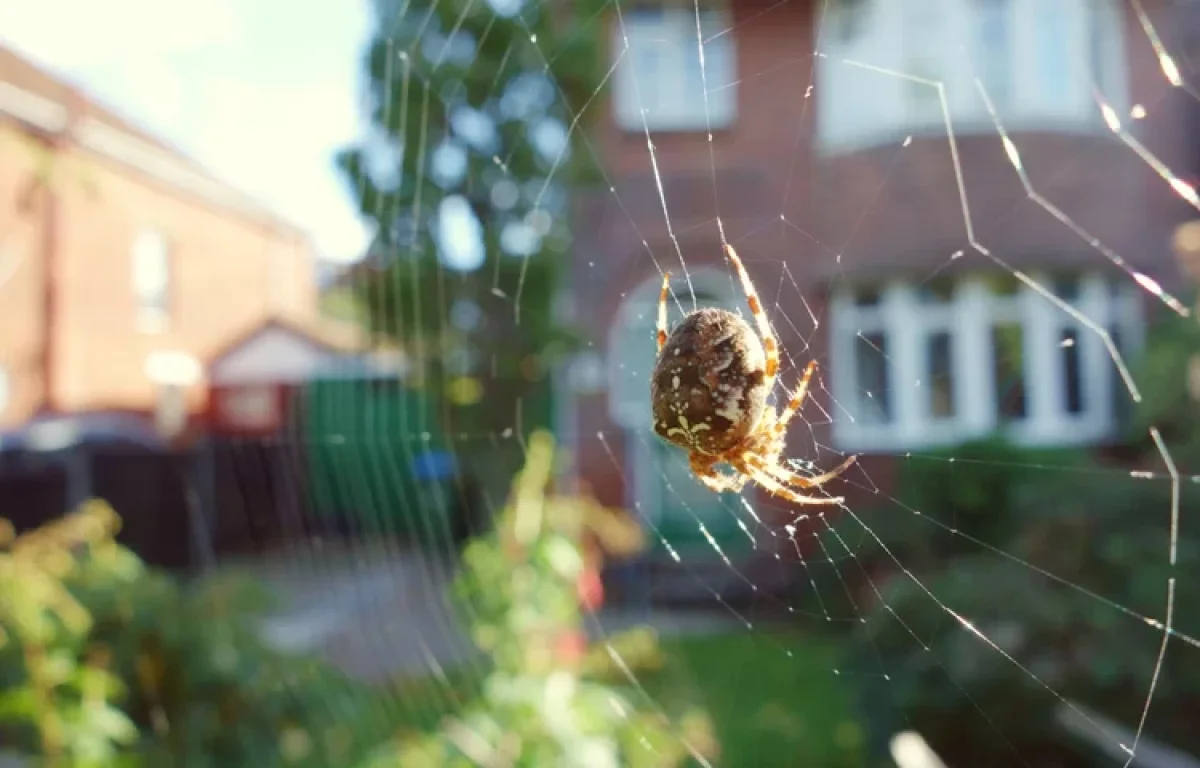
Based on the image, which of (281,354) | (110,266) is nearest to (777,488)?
(281,354)

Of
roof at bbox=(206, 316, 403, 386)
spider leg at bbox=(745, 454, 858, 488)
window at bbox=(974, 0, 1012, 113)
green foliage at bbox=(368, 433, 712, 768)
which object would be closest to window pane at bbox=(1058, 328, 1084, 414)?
window at bbox=(974, 0, 1012, 113)

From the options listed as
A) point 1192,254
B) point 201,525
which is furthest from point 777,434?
point 201,525

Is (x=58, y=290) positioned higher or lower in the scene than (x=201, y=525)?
higher

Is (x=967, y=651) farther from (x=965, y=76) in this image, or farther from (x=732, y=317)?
(x=965, y=76)

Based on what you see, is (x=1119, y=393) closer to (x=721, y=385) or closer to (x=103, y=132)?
(x=721, y=385)

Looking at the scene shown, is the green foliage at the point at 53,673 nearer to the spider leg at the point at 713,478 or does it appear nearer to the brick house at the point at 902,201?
the spider leg at the point at 713,478

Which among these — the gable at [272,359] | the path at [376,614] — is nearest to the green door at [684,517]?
the path at [376,614]
